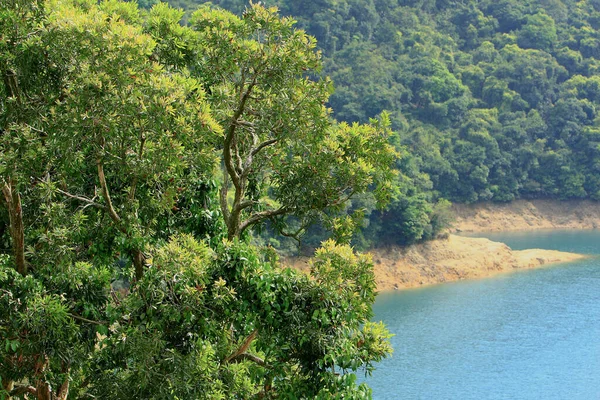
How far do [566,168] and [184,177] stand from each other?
44387 millimetres

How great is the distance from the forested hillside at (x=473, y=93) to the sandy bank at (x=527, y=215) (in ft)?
1.93

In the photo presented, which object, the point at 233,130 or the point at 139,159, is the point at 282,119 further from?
the point at 139,159

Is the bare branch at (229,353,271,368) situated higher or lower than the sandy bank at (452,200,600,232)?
higher

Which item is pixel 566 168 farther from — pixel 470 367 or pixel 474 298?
pixel 470 367

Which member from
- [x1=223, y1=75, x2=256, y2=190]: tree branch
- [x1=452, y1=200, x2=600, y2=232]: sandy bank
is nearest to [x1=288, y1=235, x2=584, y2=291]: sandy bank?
[x1=452, y1=200, x2=600, y2=232]: sandy bank

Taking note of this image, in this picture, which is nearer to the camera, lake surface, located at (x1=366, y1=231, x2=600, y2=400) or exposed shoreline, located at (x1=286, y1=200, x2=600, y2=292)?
lake surface, located at (x1=366, y1=231, x2=600, y2=400)

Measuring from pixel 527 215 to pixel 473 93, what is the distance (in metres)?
8.35

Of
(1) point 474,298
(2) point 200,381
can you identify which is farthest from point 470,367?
(2) point 200,381

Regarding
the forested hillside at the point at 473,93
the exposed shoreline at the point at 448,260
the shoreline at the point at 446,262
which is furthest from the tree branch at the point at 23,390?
the forested hillside at the point at 473,93

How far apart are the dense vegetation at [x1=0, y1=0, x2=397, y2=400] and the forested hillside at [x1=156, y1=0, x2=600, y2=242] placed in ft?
121

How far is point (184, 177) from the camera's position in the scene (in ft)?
25.2

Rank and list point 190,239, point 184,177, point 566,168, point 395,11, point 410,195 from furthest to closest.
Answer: point 395,11 < point 566,168 < point 410,195 < point 184,177 < point 190,239

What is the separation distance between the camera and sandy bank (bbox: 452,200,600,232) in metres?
47.0

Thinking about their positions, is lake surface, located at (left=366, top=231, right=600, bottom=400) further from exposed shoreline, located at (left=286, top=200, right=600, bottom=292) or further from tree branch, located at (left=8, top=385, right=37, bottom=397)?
tree branch, located at (left=8, top=385, right=37, bottom=397)
